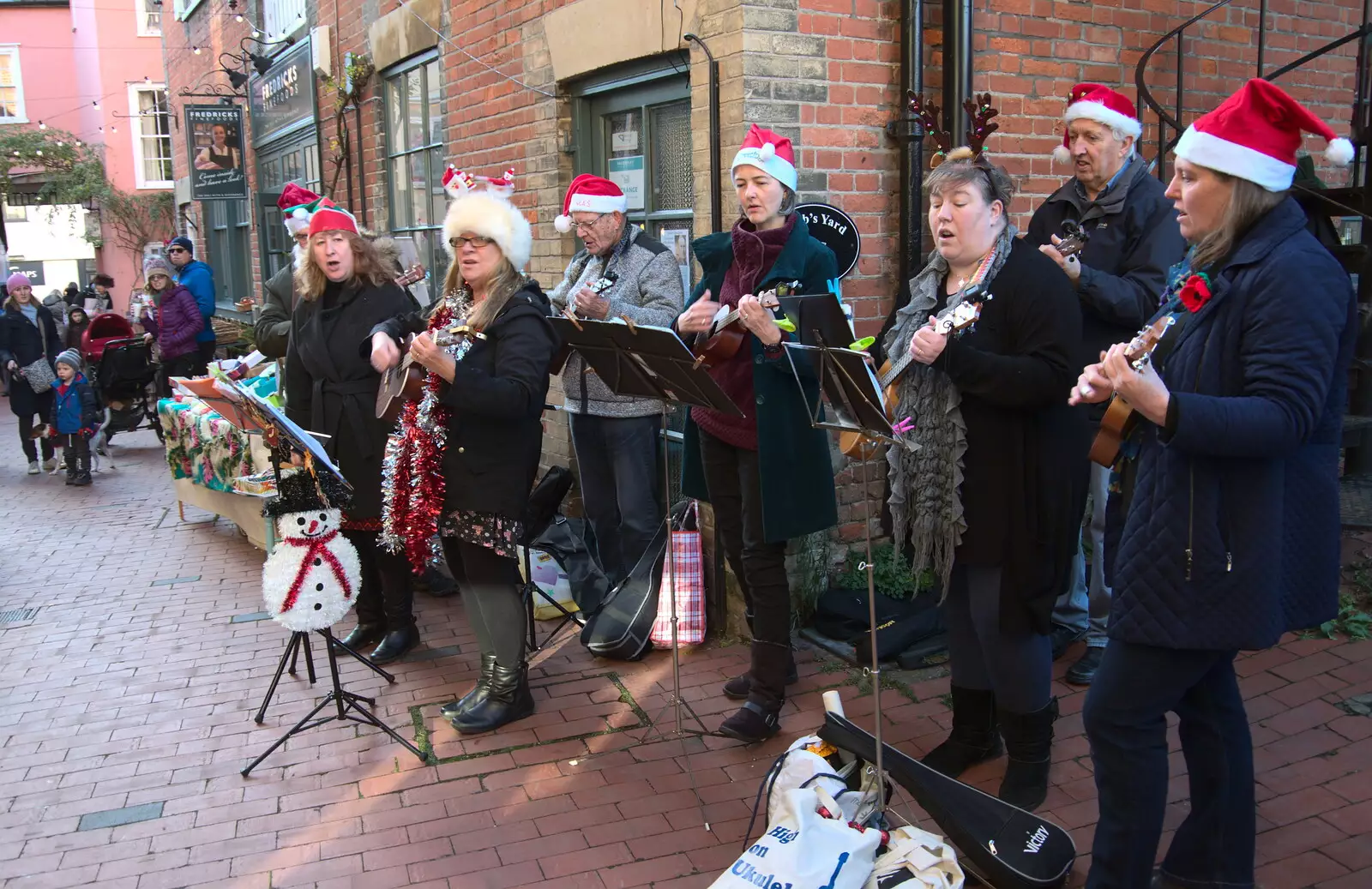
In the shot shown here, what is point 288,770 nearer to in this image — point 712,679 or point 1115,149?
point 712,679

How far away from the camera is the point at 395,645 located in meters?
5.07

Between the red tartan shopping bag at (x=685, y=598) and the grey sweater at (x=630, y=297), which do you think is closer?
the grey sweater at (x=630, y=297)

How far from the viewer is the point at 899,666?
4.59 meters

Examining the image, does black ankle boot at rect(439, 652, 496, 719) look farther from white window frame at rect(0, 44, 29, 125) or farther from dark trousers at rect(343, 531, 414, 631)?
white window frame at rect(0, 44, 29, 125)

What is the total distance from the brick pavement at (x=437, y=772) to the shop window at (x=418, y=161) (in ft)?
11.9

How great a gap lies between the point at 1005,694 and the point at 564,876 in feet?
4.76

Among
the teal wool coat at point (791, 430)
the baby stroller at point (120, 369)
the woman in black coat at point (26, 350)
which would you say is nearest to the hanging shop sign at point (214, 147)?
the baby stroller at point (120, 369)

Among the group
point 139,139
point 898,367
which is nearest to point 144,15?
point 139,139

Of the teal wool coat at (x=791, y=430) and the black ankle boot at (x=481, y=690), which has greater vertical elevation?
the teal wool coat at (x=791, y=430)

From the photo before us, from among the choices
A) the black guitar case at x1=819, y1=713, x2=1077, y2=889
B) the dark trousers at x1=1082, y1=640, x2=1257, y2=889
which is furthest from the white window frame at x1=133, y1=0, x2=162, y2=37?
the dark trousers at x1=1082, y1=640, x2=1257, y2=889

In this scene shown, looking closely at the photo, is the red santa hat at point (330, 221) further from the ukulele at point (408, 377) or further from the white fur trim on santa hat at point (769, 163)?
the white fur trim on santa hat at point (769, 163)

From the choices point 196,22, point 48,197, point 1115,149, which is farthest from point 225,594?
point 48,197

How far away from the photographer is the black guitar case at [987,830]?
2.95 m

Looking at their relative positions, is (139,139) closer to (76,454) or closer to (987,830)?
(76,454)
